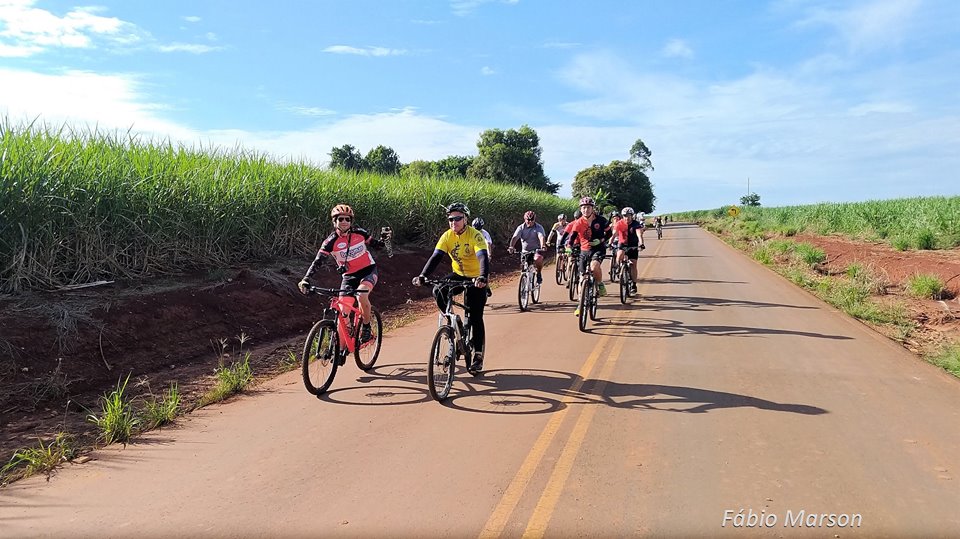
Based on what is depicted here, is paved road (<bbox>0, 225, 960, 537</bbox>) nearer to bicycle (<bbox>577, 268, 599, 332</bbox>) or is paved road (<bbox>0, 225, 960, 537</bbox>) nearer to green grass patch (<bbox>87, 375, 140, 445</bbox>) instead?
green grass patch (<bbox>87, 375, 140, 445</bbox>)

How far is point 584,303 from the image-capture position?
9.47 m

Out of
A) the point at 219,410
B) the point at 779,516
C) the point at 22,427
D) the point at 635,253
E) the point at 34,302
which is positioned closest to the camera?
the point at 779,516

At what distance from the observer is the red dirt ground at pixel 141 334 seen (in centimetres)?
586

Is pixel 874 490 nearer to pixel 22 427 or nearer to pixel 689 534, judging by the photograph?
pixel 689 534

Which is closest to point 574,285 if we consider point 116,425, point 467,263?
point 467,263

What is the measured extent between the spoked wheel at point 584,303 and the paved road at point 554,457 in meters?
1.77

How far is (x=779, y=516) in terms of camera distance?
345 cm

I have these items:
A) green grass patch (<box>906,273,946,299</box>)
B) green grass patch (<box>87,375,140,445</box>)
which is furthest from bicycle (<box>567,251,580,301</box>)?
green grass patch (<box>87,375,140,445</box>)

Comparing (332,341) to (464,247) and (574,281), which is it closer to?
(464,247)

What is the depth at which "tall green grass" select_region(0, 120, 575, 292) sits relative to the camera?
7367 mm

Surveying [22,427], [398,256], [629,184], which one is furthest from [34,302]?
[629,184]

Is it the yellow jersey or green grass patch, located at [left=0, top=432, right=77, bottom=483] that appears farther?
the yellow jersey

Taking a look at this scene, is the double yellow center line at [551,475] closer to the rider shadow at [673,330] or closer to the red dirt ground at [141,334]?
the rider shadow at [673,330]

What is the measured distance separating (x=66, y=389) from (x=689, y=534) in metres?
6.39
